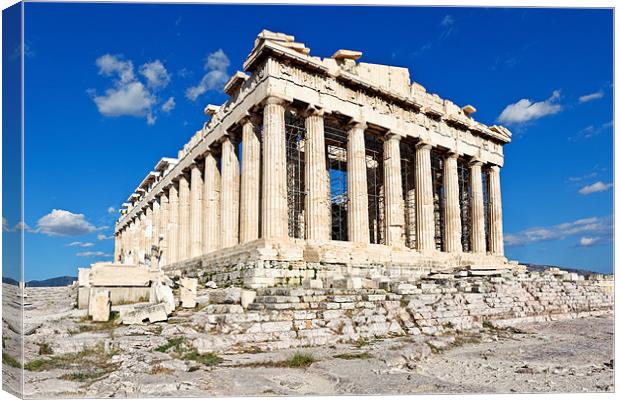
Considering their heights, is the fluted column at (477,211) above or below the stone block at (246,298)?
above

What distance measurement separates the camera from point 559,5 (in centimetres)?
894

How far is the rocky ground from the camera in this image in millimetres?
7922

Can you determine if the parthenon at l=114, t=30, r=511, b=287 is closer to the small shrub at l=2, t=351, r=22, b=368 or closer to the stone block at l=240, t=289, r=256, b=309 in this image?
the stone block at l=240, t=289, r=256, b=309

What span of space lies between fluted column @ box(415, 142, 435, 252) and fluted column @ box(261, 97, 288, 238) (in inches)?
374

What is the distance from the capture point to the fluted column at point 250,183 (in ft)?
77.7

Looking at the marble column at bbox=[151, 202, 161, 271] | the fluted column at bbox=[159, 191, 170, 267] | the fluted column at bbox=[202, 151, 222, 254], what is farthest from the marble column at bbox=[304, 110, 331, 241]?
the marble column at bbox=[151, 202, 161, 271]

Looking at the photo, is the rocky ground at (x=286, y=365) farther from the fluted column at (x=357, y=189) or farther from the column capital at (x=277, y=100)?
the column capital at (x=277, y=100)

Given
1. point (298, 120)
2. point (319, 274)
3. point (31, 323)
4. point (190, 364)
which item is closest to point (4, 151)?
point (190, 364)

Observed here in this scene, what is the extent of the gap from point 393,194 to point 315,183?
17.6 feet

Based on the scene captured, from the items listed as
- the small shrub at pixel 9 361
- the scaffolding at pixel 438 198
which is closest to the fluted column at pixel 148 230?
the scaffolding at pixel 438 198

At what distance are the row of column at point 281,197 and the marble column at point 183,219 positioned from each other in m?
0.06

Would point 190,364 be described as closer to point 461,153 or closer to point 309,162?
point 309,162

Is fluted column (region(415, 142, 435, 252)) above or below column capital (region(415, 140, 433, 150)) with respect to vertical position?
below

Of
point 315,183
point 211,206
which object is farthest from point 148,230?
point 315,183
